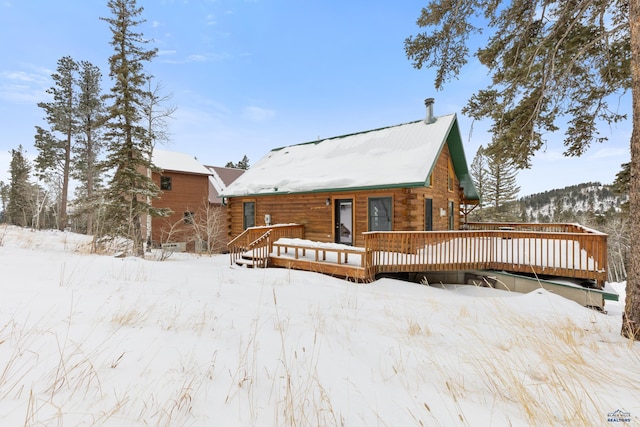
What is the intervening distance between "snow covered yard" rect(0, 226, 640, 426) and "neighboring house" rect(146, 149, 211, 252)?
65.6ft

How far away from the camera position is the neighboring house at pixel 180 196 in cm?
2258

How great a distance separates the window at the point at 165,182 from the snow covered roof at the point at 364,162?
1112 cm

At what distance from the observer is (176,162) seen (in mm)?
24672

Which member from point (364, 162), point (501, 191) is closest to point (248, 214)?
point (364, 162)

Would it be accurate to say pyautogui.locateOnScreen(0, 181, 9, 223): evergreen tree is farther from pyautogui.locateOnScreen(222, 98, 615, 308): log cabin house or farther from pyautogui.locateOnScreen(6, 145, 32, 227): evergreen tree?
pyautogui.locateOnScreen(222, 98, 615, 308): log cabin house

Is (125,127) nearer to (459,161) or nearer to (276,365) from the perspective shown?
(276,365)

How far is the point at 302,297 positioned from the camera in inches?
208

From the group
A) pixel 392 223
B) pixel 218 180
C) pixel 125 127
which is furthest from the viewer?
pixel 218 180

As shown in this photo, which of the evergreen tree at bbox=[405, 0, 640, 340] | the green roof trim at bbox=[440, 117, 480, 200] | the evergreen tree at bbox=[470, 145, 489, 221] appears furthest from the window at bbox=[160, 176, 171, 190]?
the evergreen tree at bbox=[470, 145, 489, 221]

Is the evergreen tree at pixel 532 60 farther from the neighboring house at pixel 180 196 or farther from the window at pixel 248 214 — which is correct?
the neighboring house at pixel 180 196

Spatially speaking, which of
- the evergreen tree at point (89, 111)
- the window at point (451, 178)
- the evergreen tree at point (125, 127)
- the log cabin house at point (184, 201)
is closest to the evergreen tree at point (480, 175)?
the window at point (451, 178)

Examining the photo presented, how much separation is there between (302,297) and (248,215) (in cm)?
1065

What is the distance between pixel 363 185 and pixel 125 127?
1330 centimetres

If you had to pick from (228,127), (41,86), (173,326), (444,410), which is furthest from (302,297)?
(228,127)
